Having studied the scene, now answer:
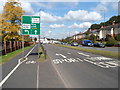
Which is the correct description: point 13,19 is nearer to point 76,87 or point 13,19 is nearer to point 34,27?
point 34,27

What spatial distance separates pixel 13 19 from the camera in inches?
1549

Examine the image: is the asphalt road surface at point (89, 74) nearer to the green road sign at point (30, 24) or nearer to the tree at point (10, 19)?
the green road sign at point (30, 24)

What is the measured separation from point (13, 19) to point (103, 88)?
3701cm

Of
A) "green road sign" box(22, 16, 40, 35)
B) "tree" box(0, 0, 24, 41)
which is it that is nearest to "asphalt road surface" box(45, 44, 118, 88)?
"green road sign" box(22, 16, 40, 35)

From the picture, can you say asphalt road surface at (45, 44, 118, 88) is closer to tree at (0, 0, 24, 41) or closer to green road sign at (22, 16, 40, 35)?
green road sign at (22, 16, 40, 35)

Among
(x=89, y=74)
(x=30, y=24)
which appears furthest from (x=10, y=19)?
(x=89, y=74)

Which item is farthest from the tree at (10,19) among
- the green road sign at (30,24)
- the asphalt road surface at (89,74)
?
the asphalt road surface at (89,74)

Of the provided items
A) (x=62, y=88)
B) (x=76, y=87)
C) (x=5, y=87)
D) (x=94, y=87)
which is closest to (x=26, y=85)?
(x=5, y=87)

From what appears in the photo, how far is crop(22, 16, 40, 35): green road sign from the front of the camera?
1825 cm

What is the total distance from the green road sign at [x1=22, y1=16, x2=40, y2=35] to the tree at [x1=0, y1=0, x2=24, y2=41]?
823 inches

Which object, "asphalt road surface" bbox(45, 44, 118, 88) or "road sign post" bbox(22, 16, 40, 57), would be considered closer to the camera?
"asphalt road surface" bbox(45, 44, 118, 88)

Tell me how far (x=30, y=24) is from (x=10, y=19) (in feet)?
72.2

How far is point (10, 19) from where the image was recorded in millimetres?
38281

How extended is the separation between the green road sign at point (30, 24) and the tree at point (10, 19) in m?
20.9
